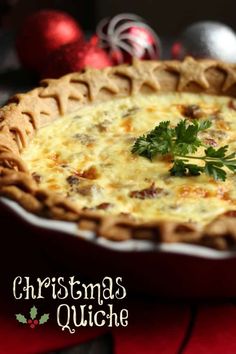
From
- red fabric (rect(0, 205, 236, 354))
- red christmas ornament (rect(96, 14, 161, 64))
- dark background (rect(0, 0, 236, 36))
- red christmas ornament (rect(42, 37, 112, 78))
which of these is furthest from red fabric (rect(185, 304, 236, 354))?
dark background (rect(0, 0, 236, 36))

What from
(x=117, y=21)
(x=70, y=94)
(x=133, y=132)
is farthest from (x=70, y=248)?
(x=117, y=21)

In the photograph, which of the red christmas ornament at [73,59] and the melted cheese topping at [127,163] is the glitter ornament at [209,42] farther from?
the melted cheese topping at [127,163]

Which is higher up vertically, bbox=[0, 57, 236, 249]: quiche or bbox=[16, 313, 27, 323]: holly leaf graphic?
bbox=[0, 57, 236, 249]: quiche

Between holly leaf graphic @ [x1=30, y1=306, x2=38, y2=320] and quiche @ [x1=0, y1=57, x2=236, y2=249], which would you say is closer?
quiche @ [x1=0, y1=57, x2=236, y2=249]

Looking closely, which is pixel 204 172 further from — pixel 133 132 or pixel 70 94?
pixel 70 94

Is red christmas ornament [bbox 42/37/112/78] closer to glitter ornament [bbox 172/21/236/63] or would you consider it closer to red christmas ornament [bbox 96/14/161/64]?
red christmas ornament [bbox 96/14/161/64]

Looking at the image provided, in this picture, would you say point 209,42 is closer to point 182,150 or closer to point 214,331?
point 182,150
